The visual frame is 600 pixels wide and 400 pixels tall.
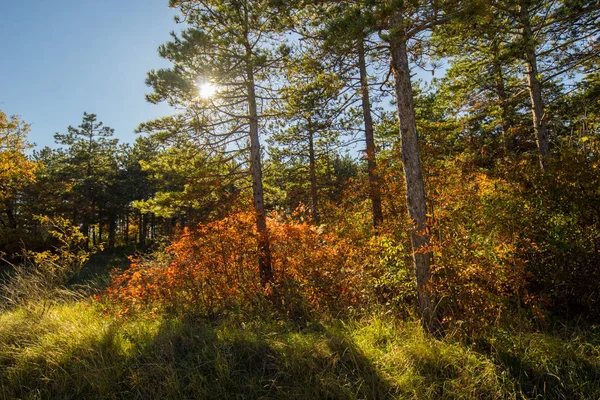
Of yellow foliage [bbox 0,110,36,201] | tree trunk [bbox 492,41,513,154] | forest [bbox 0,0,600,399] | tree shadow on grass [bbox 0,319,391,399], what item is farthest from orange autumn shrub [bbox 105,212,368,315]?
yellow foliage [bbox 0,110,36,201]

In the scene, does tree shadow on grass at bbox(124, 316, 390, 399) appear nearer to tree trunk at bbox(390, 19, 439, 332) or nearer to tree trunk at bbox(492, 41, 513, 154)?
tree trunk at bbox(390, 19, 439, 332)

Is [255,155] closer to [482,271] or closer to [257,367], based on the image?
[257,367]

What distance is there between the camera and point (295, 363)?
3.48 meters

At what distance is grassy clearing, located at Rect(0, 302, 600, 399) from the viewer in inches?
117

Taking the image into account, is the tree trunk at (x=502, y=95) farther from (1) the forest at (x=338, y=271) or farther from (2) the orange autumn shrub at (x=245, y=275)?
(2) the orange autumn shrub at (x=245, y=275)

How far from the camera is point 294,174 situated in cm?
1661

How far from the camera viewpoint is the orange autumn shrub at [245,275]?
5340 mm

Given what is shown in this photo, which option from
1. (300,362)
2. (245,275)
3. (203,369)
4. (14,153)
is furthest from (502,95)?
(14,153)

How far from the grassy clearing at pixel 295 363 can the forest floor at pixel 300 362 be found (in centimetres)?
1

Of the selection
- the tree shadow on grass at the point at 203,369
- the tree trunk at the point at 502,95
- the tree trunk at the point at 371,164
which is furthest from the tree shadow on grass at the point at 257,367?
the tree trunk at the point at 502,95

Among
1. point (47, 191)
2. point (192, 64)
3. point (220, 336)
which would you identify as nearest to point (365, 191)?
point (192, 64)

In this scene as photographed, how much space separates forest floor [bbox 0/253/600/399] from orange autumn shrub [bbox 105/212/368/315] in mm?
779

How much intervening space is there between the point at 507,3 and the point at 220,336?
228 inches

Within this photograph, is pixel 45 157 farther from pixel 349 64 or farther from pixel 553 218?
pixel 553 218
